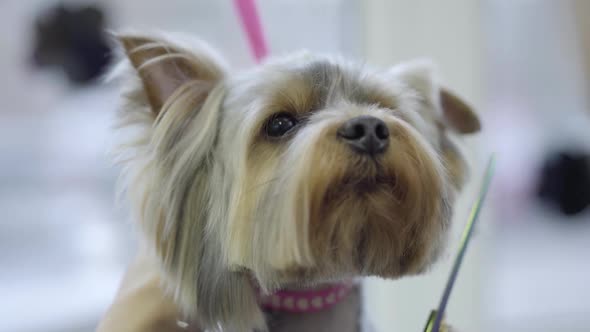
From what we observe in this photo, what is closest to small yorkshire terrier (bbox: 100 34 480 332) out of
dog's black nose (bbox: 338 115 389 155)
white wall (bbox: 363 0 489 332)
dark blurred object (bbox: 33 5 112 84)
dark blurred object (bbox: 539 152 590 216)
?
dog's black nose (bbox: 338 115 389 155)

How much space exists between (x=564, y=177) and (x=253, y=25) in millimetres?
1121

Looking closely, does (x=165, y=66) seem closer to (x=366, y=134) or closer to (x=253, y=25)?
(x=253, y=25)

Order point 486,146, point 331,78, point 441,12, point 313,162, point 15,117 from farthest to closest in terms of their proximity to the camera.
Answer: point 15,117
point 486,146
point 441,12
point 331,78
point 313,162

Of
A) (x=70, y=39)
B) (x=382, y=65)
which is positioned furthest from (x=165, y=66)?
(x=70, y=39)

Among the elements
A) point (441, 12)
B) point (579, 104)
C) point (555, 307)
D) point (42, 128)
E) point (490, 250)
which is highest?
point (441, 12)

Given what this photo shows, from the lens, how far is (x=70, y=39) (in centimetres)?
140

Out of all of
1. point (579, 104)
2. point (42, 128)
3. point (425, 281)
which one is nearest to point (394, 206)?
point (425, 281)

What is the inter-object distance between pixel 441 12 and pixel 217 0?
1.81ft

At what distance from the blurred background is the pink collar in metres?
0.46

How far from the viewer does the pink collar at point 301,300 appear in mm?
760

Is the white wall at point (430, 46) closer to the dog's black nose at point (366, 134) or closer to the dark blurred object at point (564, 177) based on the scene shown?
the dark blurred object at point (564, 177)

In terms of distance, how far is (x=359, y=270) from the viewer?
2.26 feet

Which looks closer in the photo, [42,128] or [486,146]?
[486,146]

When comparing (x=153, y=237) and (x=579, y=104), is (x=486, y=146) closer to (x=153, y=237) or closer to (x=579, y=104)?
(x=579, y=104)
